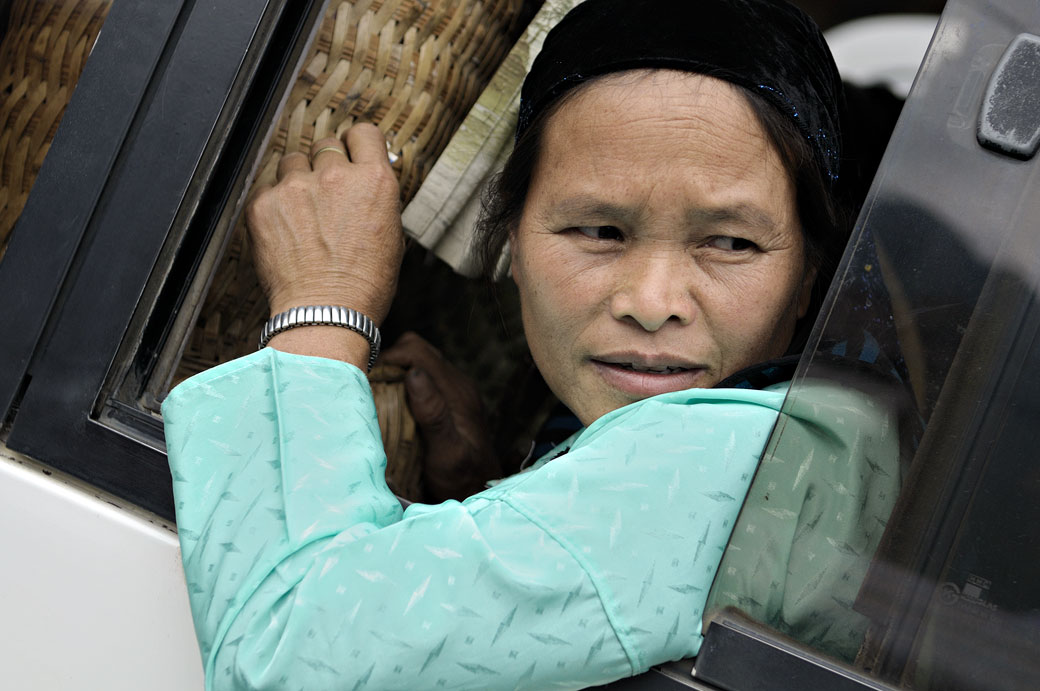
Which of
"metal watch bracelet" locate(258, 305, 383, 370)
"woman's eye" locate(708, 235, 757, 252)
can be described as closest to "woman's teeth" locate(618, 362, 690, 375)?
"woman's eye" locate(708, 235, 757, 252)

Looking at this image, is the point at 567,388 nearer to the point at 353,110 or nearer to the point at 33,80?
the point at 353,110

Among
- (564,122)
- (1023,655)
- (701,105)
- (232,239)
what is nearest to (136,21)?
(232,239)

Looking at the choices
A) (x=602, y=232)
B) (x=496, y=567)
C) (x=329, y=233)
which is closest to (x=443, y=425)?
(x=329, y=233)

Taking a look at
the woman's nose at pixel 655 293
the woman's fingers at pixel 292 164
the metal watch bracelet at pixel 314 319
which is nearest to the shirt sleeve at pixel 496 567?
the woman's nose at pixel 655 293

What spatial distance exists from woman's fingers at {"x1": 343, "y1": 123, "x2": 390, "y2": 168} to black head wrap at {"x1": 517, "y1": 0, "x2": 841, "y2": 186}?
26 centimetres

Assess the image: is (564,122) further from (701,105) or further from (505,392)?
(505,392)

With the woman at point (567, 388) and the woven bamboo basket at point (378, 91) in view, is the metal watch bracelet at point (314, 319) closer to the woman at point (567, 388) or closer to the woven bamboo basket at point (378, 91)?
the woman at point (567, 388)

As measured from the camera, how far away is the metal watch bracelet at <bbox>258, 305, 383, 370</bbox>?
1170 mm

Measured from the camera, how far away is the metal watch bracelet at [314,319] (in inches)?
46.1

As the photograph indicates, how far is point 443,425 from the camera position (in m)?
1.92

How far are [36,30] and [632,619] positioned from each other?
3.95 ft

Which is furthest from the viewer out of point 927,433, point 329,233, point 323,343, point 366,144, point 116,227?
point 366,144

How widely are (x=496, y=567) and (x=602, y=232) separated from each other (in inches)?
20.3

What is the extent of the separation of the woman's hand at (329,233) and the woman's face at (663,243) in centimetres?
27
